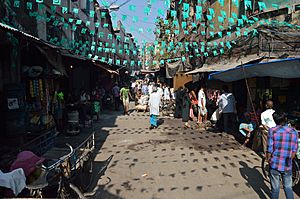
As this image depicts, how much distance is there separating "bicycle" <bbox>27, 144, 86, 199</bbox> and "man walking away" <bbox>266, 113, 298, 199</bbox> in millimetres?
3056

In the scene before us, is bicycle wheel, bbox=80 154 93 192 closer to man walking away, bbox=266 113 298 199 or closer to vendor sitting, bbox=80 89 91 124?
man walking away, bbox=266 113 298 199

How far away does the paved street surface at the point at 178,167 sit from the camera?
16.4ft

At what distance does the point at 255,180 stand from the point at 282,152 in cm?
189

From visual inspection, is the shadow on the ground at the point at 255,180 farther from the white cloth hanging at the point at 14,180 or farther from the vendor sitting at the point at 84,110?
the vendor sitting at the point at 84,110

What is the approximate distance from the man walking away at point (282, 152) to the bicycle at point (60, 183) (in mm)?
3056

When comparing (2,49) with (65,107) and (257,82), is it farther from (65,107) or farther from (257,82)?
(257,82)

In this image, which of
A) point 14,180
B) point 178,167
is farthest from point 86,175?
point 178,167

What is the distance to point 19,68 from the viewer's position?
7316 millimetres

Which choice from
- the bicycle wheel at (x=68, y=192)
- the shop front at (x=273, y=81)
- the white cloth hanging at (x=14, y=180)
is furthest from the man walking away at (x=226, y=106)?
the white cloth hanging at (x=14, y=180)

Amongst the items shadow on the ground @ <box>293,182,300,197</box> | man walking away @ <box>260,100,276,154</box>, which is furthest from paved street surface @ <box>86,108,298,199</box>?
man walking away @ <box>260,100,276,154</box>

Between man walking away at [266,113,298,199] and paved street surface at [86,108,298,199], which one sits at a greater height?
man walking away at [266,113,298,199]

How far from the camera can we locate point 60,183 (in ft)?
12.2

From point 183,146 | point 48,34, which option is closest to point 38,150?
point 183,146

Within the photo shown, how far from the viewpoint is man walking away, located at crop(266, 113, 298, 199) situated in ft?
12.8
